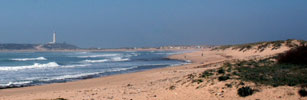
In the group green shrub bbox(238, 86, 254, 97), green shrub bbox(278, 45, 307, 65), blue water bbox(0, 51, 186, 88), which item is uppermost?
green shrub bbox(278, 45, 307, 65)

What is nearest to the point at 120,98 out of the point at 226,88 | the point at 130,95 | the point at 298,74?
the point at 130,95

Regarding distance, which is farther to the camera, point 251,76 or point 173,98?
point 251,76

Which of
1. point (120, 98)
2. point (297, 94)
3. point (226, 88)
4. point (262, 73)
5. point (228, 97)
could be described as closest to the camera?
point (297, 94)

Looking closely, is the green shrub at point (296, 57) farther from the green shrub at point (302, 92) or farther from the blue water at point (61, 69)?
the blue water at point (61, 69)

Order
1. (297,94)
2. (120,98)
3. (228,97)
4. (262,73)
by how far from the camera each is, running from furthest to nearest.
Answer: (262,73), (120,98), (228,97), (297,94)

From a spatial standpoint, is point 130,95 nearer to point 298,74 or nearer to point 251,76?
point 251,76

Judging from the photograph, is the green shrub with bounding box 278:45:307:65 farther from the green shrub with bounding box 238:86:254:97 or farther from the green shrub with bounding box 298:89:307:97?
the green shrub with bounding box 238:86:254:97

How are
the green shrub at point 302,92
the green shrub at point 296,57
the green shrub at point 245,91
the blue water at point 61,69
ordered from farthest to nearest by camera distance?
the blue water at point 61,69
the green shrub at point 296,57
the green shrub at point 245,91
the green shrub at point 302,92

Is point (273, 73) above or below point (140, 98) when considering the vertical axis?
above

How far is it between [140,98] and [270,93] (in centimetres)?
420

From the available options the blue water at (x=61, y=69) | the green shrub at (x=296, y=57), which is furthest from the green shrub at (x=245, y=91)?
the blue water at (x=61, y=69)

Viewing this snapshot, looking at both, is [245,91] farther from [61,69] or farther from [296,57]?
[61,69]

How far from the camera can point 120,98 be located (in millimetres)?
10344

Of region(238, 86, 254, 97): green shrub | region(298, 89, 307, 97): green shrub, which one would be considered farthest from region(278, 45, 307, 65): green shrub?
region(238, 86, 254, 97): green shrub
